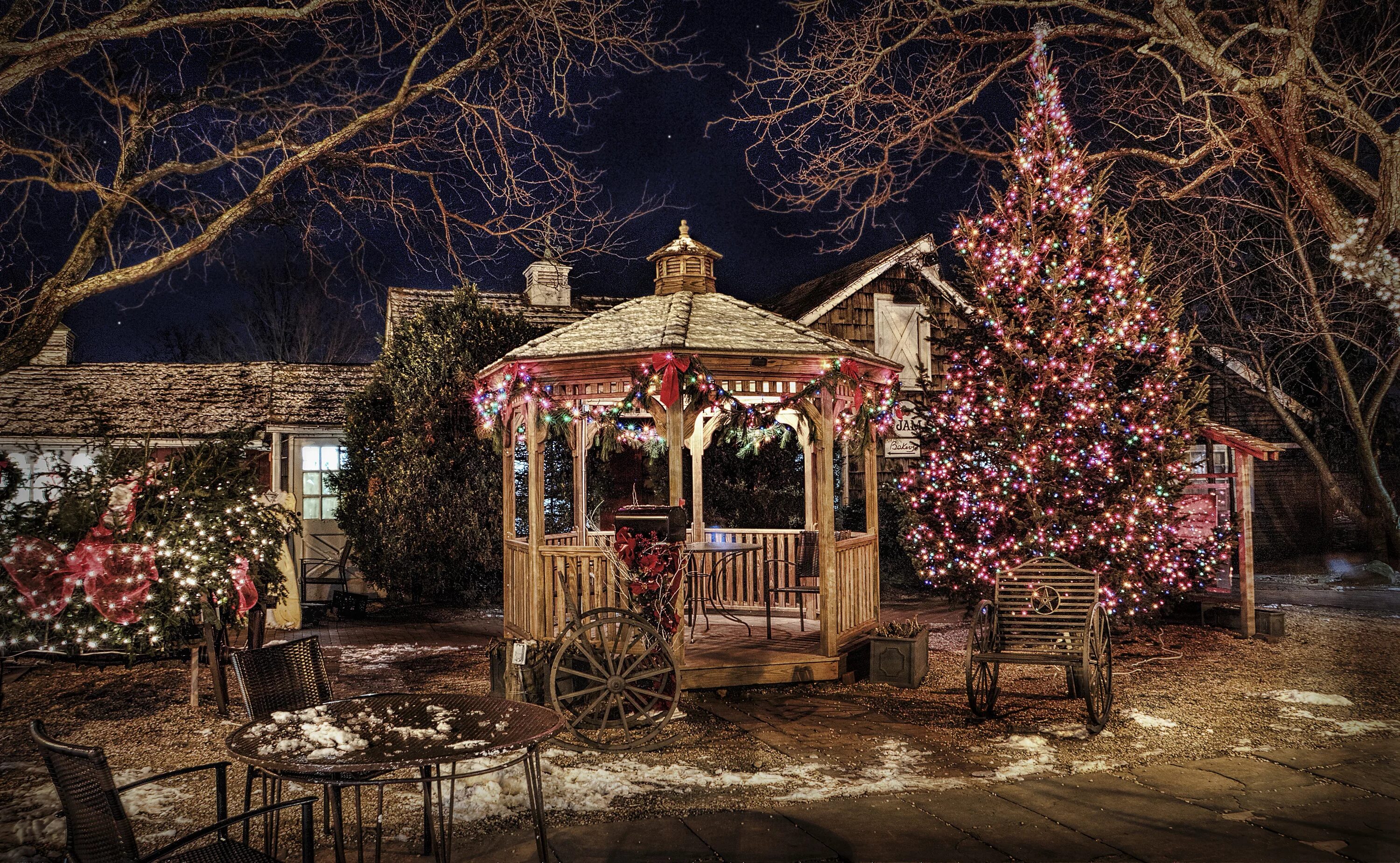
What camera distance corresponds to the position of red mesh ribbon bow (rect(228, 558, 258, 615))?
26.8 feet

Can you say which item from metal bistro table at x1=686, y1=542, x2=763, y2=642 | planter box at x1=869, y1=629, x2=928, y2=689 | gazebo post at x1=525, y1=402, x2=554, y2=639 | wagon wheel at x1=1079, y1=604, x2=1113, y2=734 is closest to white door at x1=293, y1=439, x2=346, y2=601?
metal bistro table at x1=686, y1=542, x2=763, y2=642

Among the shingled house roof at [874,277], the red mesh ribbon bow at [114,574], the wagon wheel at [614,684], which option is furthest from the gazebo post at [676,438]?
the shingled house roof at [874,277]

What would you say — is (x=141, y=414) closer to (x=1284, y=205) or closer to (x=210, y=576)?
(x=210, y=576)

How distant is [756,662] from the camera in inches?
353

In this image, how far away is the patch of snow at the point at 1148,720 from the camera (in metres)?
7.33

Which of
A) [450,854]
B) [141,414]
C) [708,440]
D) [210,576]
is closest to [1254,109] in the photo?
[708,440]

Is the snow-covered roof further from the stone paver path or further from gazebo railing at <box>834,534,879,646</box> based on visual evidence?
the stone paver path

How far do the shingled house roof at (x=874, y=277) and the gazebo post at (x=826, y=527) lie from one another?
8772mm

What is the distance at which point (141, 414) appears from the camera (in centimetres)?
1770

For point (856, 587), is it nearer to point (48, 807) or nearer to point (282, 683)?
point (282, 683)

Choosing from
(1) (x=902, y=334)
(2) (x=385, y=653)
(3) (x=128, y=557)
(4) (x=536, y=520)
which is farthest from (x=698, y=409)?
(1) (x=902, y=334)

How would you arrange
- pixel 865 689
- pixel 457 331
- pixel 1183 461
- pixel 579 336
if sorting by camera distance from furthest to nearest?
pixel 457 331 → pixel 1183 461 → pixel 579 336 → pixel 865 689

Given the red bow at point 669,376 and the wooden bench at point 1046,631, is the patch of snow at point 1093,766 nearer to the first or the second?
the wooden bench at point 1046,631

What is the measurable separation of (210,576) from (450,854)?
14.9 ft
